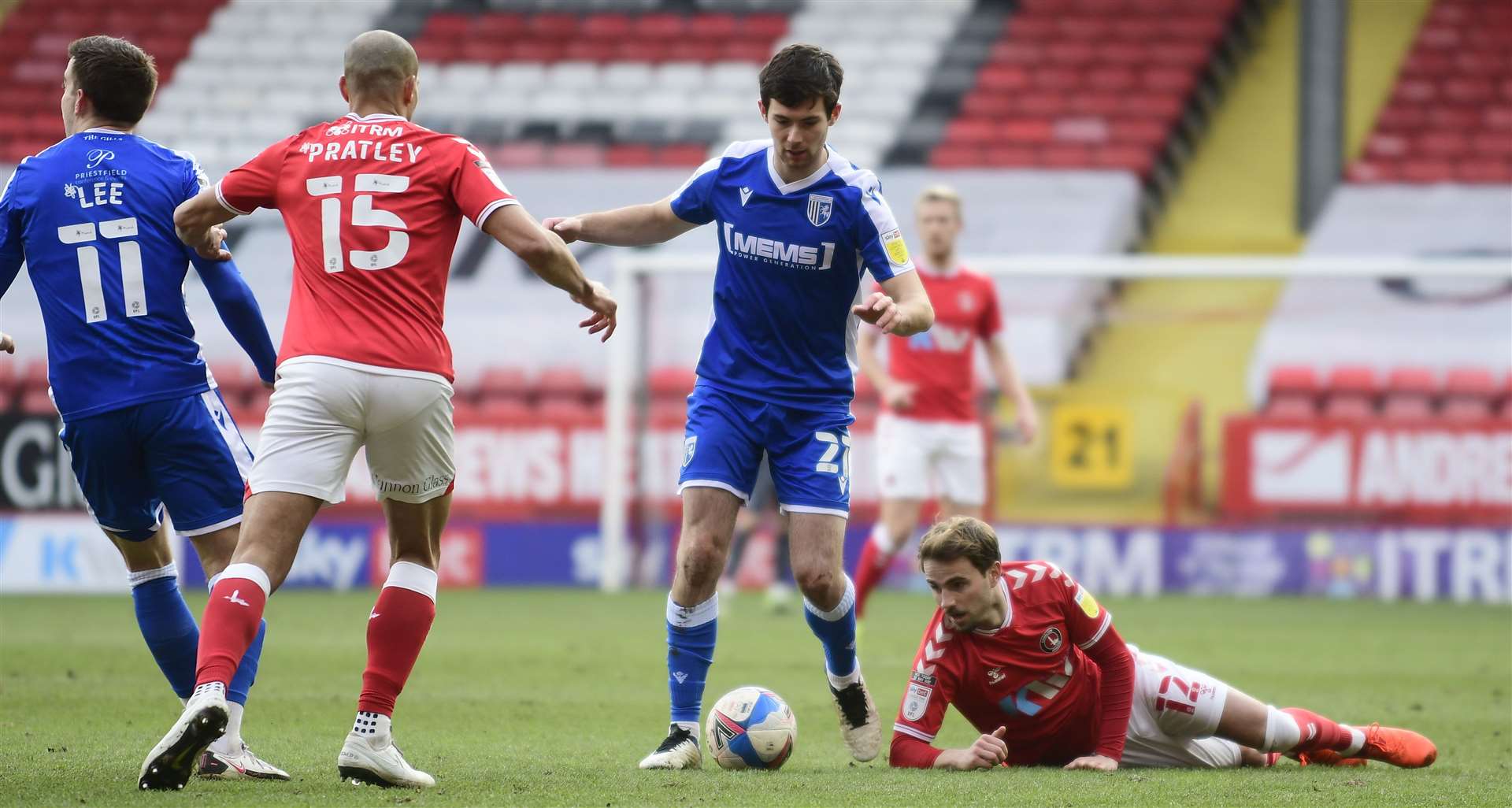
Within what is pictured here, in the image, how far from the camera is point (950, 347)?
9.59 metres

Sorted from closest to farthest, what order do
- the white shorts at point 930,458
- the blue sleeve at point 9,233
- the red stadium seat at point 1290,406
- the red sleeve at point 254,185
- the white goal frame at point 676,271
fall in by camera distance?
the red sleeve at point 254,185
the blue sleeve at point 9,233
the white shorts at point 930,458
the white goal frame at point 676,271
the red stadium seat at point 1290,406

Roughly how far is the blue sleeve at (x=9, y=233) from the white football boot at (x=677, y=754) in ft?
7.28

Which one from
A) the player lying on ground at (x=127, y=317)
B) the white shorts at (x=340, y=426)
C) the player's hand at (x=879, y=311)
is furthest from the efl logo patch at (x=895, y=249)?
the player lying on ground at (x=127, y=317)

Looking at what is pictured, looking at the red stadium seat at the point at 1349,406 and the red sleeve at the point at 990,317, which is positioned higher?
the red sleeve at the point at 990,317

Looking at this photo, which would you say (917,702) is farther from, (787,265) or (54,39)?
(54,39)

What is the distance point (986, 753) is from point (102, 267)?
2765mm

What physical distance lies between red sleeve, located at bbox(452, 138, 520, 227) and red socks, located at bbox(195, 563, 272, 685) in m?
1.05

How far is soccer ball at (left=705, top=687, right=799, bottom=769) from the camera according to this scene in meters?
5.02

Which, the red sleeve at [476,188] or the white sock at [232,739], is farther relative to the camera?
the white sock at [232,739]

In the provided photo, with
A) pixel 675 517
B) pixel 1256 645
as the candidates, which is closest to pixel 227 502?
pixel 1256 645

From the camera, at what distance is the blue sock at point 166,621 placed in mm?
4883

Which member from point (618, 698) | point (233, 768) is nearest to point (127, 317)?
point (233, 768)

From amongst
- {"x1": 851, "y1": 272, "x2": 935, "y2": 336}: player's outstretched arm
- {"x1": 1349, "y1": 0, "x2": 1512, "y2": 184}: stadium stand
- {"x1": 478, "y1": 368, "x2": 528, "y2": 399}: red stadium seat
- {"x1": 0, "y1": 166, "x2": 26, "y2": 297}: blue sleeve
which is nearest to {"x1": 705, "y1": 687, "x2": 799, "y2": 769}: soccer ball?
{"x1": 851, "y1": 272, "x2": 935, "y2": 336}: player's outstretched arm

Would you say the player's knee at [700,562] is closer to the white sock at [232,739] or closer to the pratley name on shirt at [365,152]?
the white sock at [232,739]
